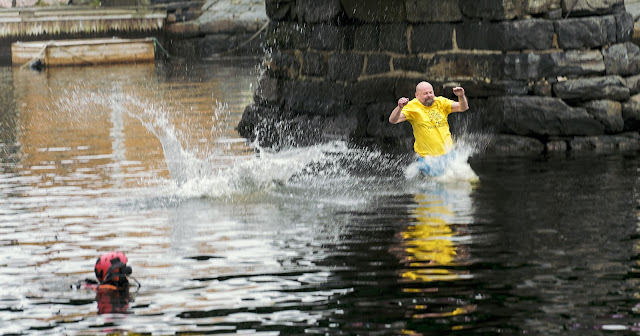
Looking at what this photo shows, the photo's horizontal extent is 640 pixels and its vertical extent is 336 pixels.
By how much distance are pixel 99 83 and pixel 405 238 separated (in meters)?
20.0

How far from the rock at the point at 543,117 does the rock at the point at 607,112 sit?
0.07 m

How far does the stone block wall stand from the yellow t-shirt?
2.05 meters

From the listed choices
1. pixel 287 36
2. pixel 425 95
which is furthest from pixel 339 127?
pixel 425 95

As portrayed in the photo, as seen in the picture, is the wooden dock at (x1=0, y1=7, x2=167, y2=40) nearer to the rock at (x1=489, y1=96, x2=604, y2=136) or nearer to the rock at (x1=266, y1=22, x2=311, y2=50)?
the rock at (x1=266, y1=22, x2=311, y2=50)

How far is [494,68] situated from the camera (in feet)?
47.8

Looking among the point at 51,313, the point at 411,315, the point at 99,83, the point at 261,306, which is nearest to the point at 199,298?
the point at 261,306

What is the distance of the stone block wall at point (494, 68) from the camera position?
14.3 m

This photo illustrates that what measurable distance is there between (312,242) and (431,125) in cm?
347

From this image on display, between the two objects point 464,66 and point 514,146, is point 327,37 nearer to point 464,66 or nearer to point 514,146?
point 464,66

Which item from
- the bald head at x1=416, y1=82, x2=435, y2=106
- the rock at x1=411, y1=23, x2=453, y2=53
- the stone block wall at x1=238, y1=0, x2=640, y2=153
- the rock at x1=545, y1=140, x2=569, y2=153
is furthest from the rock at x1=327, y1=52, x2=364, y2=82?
the bald head at x1=416, y1=82, x2=435, y2=106

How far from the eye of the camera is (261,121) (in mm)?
17344

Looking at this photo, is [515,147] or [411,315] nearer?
[411,315]

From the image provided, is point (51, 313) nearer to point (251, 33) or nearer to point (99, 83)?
point (99, 83)

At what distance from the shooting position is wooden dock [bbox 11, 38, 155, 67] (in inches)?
1400
